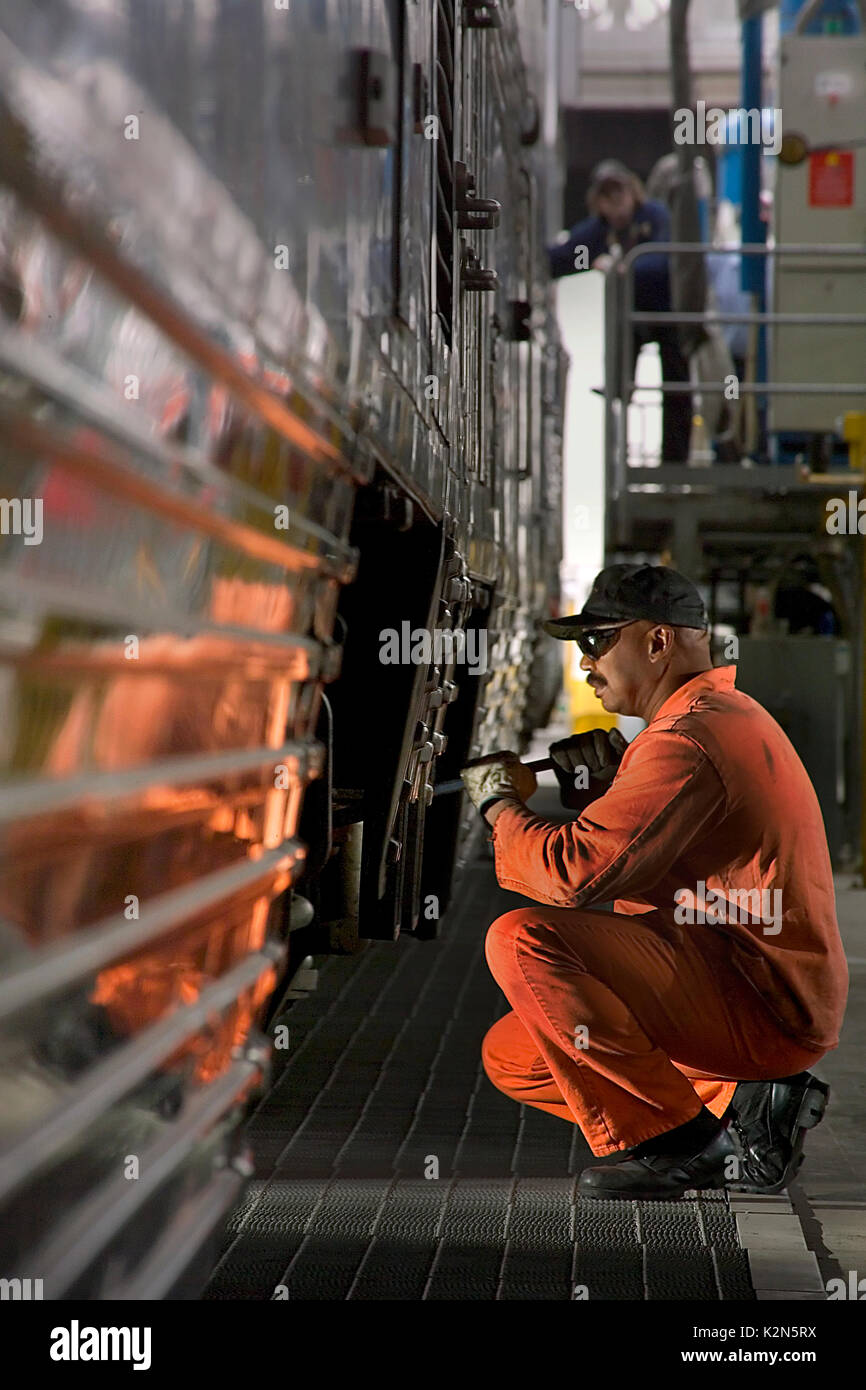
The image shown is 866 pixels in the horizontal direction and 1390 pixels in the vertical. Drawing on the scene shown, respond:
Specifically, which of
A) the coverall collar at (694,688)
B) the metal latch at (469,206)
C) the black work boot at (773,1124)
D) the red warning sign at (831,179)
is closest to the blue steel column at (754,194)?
the red warning sign at (831,179)

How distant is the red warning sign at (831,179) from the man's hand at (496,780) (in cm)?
741

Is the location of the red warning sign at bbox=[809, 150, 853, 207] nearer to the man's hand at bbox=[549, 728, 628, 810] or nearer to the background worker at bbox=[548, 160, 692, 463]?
the background worker at bbox=[548, 160, 692, 463]

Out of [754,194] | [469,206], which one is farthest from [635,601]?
[754,194]

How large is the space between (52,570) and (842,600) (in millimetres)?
8739

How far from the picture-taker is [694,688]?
12.2ft

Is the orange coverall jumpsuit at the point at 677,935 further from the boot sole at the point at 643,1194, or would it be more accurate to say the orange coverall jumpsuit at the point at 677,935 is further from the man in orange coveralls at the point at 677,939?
the boot sole at the point at 643,1194

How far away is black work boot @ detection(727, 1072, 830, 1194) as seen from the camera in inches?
144

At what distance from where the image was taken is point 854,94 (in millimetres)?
10109

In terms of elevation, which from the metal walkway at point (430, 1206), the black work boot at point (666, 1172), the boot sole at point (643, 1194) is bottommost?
the metal walkway at point (430, 1206)

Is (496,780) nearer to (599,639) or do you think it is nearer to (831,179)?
(599,639)

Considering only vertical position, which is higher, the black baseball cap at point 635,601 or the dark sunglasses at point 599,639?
the black baseball cap at point 635,601

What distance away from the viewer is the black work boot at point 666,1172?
361 cm

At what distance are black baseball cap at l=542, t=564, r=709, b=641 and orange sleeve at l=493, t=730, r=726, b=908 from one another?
12.0 inches

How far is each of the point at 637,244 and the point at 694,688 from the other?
8.50m
